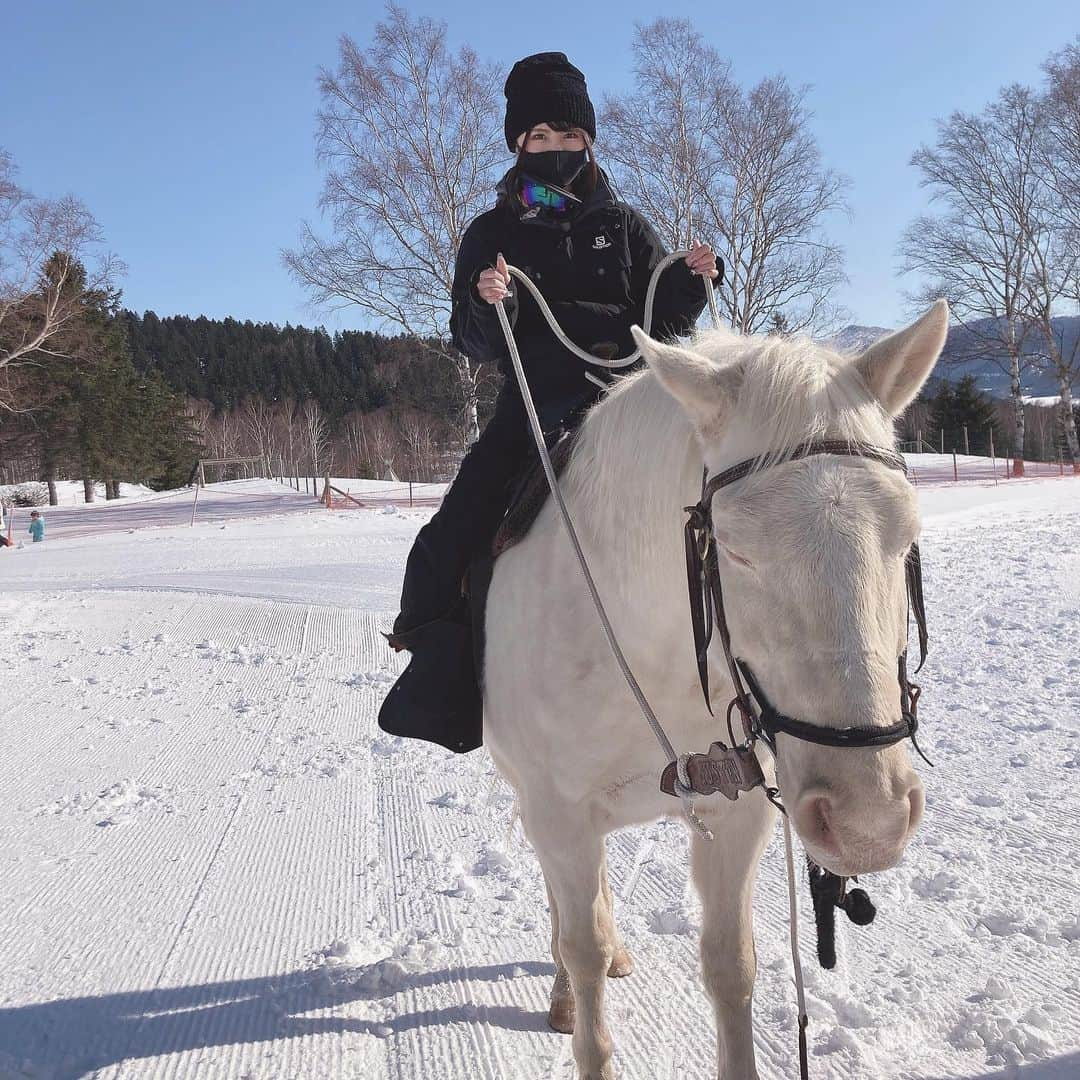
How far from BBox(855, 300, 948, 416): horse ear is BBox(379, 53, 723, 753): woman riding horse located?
115 centimetres

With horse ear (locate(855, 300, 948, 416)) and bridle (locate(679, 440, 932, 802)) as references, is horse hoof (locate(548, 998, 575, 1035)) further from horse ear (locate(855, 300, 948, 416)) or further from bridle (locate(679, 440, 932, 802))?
horse ear (locate(855, 300, 948, 416))

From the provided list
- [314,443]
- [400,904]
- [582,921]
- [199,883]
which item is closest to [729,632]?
[582,921]

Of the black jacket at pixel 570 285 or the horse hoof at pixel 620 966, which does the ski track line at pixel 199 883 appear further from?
the black jacket at pixel 570 285

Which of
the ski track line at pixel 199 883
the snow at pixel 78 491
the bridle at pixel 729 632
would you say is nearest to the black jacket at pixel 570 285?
the bridle at pixel 729 632

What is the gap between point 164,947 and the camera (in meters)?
2.78

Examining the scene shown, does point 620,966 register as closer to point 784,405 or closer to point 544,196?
point 784,405

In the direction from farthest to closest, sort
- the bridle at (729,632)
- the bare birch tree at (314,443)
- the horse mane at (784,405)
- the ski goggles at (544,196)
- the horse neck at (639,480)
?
1. the bare birch tree at (314,443)
2. the ski goggles at (544,196)
3. the horse neck at (639,480)
4. the horse mane at (784,405)
5. the bridle at (729,632)

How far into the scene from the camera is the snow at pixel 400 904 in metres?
2.26

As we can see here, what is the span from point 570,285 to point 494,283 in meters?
0.55

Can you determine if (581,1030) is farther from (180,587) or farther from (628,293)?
(180,587)

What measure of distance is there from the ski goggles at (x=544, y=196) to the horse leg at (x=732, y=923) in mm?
1993

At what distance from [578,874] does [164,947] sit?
1.72 m

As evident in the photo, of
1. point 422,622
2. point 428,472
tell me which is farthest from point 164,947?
point 428,472

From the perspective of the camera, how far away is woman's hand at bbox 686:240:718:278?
252 centimetres
